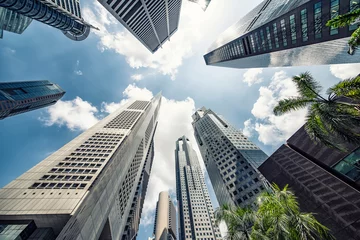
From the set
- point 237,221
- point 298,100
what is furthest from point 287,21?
point 237,221

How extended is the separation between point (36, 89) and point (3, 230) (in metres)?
106

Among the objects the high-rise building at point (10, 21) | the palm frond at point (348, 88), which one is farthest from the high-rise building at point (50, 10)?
the palm frond at point (348, 88)

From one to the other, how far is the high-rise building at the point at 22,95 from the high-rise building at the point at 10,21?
102 ft

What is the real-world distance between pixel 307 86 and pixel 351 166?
36.2 ft

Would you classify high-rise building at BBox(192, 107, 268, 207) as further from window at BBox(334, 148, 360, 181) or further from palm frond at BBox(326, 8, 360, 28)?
palm frond at BBox(326, 8, 360, 28)

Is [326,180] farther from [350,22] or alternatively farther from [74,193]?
[74,193]

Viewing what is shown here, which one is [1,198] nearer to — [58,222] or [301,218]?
[58,222]

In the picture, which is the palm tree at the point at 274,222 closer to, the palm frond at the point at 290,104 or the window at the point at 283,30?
the palm frond at the point at 290,104

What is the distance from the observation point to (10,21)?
9131 centimetres

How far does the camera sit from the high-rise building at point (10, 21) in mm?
83706

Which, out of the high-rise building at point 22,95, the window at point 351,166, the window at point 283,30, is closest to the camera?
the window at point 351,166

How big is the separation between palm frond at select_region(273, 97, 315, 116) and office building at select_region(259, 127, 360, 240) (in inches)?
337

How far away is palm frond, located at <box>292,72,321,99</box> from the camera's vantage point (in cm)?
1195

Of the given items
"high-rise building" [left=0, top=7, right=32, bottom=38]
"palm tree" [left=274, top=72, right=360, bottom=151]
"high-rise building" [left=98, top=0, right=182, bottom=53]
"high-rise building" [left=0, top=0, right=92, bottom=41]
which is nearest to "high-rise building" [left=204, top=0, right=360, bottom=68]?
"palm tree" [left=274, top=72, right=360, bottom=151]
